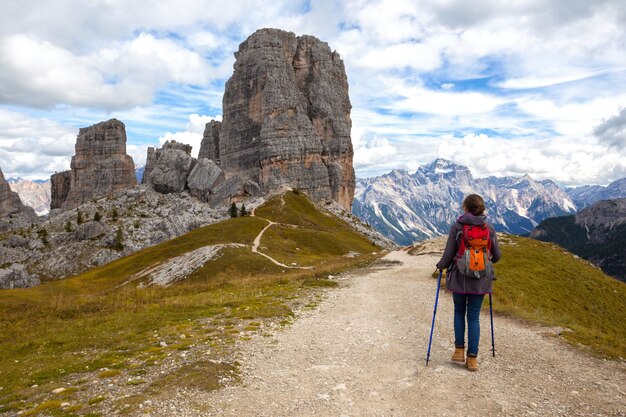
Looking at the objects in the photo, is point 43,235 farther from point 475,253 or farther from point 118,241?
point 475,253

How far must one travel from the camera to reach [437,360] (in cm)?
1355

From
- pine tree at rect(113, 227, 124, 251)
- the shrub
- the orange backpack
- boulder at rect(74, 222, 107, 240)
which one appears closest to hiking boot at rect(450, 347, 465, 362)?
the orange backpack

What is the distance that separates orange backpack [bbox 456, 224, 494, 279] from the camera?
1268cm

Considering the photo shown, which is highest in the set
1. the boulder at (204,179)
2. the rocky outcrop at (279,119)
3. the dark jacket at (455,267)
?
the rocky outcrop at (279,119)

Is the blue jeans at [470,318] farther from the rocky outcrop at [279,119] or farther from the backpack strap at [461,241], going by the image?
the rocky outcrop at [279,119]

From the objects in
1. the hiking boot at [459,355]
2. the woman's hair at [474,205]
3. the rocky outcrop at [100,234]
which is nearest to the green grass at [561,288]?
the hiking boot at [459,355]

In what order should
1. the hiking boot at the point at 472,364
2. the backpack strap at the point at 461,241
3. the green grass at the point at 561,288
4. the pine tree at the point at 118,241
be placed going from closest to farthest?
the hiking boot at the point at 472,364 < the backpack strap at the point at 461,241 < the green grass at the point at 561,288 < the pine tree at the point at 118,241

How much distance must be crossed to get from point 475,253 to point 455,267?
80cm

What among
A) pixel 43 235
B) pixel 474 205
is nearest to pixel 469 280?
pixel 474 205

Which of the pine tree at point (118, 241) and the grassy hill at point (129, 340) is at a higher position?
the grassy hill at point (129, 340)

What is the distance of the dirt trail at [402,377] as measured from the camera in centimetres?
1005

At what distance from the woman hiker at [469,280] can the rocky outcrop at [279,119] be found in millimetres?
156808

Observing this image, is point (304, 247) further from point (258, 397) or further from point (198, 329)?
point (258, 397)

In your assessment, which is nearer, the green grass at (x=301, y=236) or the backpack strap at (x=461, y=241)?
the backpack strap at (x=461, y=241)
